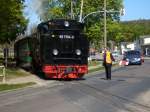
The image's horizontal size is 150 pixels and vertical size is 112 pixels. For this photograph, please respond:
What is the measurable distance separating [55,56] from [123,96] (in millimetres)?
11527

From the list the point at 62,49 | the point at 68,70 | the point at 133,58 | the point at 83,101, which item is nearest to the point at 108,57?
the point at 68,70

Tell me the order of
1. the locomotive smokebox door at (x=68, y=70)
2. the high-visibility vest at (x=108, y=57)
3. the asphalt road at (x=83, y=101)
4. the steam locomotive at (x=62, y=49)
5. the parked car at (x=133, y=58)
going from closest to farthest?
the asphalt road at (x=83, y=101) → the steam locomotive at (x=62, y=49) → the locomotive smokebox door at (x=68, y=70) → the high-visibility vest at (x=108, y=57) → the parked car at (x=133, y=58)

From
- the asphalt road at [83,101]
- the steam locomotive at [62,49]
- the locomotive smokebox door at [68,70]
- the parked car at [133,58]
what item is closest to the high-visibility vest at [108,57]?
the steam locomotive at [62,49]

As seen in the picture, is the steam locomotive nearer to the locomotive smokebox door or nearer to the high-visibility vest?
the locomotive smokebox door

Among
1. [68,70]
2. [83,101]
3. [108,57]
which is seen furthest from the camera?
[108,57]

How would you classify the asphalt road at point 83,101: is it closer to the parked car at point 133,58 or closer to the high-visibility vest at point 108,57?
the high-visibility vest at point 108,57

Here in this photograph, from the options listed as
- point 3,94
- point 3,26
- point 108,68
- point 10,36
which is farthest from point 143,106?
point 10,36

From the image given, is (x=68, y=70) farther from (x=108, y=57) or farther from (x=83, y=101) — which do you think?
(x=83, y=101)

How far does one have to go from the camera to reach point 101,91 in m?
22.0

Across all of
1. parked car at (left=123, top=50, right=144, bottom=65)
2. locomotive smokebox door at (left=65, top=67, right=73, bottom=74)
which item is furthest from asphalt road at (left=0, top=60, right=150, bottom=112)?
parked car at (left=123, top=50, right=144, bottom=65)

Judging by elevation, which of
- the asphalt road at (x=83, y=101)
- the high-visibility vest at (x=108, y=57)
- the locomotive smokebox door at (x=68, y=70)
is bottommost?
the asphalt road at (x=83, y=101)

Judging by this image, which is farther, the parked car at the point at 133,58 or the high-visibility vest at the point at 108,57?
the parked car at the point at 133,58

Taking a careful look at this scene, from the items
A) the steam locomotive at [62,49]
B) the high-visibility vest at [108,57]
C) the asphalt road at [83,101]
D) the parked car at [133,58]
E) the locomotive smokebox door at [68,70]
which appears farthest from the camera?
the parked car at [133,58]

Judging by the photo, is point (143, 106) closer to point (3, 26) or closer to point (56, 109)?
point (56, 109)
